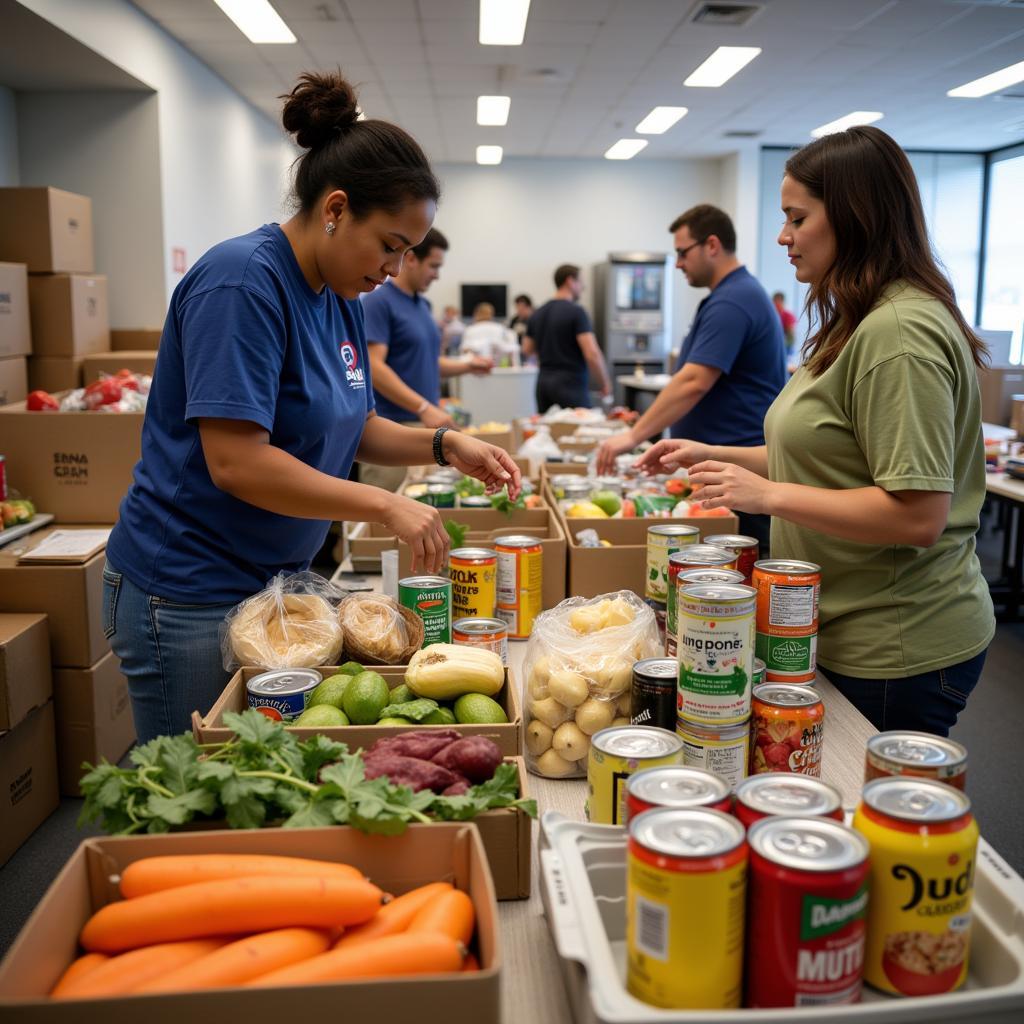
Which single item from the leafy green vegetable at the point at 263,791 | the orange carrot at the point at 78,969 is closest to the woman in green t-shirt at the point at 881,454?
the leafy green vegetable at the point at 263,791

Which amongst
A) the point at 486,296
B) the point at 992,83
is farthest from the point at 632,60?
the point at 486,296

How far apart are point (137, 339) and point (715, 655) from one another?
17.0 ft

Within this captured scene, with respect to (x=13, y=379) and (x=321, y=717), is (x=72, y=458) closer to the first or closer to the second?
(x=13, y=379)

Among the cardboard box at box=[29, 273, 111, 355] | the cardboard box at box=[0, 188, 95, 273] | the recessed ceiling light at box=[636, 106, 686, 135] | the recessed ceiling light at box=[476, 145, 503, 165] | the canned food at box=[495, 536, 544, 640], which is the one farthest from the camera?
the recessed ceiling light at box=[476, 145, 503, 165]

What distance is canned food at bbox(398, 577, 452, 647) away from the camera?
164cm

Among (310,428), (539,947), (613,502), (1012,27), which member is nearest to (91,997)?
(539,947)

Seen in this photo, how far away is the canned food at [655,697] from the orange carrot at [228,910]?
0.46m

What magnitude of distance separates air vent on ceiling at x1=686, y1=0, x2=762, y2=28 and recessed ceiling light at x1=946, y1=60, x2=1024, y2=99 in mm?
2697

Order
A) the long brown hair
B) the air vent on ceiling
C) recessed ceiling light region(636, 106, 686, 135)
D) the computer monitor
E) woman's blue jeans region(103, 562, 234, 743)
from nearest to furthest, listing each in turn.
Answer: the long brown hair, woman's blue jeans region(103, 562, 234, 743), the air vent on ceiling, recessed ceiling light region(636, 106, 686, 135), the computer monitor

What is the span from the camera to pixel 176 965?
31.7 inches

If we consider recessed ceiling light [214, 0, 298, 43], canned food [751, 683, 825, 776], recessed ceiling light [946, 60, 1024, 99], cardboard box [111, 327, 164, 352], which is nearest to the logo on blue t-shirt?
canned food [751, 683, 825, 776]

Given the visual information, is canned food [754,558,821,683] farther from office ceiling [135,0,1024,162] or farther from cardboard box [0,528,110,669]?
office ceiling [135,0,1024,162]

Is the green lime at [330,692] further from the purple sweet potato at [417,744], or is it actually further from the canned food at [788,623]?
the canned food at [788,623]

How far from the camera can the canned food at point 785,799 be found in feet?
2.75
